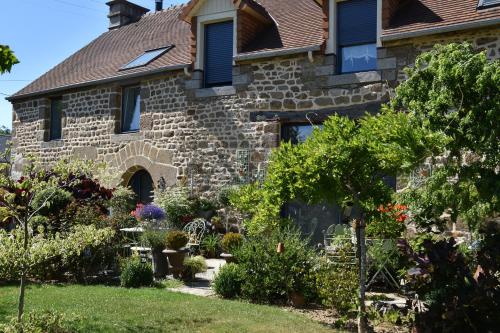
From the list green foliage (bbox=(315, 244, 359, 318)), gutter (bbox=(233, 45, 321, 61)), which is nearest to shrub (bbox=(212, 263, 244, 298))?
green foliage (bbox=(315, 244, 359, 318))

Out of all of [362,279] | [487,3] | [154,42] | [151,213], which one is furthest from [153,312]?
[154,42]

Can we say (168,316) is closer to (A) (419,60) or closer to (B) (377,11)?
(A) (419,60)

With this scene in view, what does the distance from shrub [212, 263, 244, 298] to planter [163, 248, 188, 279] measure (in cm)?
125

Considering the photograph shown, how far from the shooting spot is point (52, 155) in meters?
15.9

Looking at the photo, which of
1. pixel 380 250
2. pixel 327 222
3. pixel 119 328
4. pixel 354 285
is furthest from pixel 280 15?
pixel 119 328

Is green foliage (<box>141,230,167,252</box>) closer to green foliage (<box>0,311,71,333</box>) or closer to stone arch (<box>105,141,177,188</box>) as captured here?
stone arch (<box>105,141,177,188</box>)

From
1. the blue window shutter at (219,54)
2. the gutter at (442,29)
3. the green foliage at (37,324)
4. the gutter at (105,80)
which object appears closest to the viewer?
the green foliage at (37,324)

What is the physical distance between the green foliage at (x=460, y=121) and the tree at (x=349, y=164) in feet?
0.70

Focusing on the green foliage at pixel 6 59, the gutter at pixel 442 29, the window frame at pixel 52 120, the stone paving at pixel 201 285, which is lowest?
the stone paving at pixel 201 285

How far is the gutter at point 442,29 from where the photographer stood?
29.9 ft

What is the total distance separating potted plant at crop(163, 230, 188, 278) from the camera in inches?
346

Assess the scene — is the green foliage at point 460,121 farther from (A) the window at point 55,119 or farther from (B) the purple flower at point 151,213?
(A) the window at point 55,119

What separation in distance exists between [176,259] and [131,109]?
6.50 meters

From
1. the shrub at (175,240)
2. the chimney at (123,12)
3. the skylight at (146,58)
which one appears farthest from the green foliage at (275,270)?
the chimney at (123,12)
